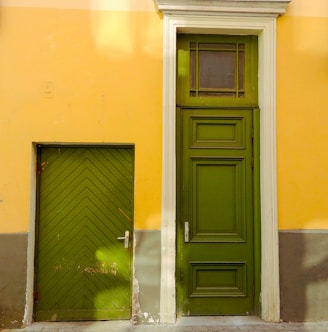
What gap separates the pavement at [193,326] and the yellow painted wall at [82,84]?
1.21 m

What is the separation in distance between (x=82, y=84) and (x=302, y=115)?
110 inches

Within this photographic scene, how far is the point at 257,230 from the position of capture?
5238 mm

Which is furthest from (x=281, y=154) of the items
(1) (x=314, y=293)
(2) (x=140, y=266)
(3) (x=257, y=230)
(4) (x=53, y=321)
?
(4) (x=53, y=321)

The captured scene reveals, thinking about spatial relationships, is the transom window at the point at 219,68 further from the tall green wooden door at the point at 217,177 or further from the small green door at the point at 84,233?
the small green door at the point at 84,233

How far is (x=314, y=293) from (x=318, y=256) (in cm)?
46

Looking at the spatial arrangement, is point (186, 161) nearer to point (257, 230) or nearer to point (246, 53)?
point (257, 230)

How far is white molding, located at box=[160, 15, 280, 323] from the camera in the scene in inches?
198

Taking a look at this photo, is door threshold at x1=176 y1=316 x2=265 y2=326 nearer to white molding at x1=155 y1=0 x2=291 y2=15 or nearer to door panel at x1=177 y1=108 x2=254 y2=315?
door panel at x1=177 y1=108 x2=254 y2=315

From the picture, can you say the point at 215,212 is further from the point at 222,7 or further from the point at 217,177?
the point at 222,7

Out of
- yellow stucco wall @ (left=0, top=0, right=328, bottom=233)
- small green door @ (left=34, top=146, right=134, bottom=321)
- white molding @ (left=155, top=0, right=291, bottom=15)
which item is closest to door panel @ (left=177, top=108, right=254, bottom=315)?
yellow stucco wall @ (left=0, top=0, right=328, bottom=233)

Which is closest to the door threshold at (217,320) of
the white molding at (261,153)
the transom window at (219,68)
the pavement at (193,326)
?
the pavement at (193,326)

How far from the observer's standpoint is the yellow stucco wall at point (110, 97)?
16.5ft

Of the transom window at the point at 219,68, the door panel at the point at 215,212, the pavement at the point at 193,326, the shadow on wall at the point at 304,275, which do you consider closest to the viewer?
the pavement at the point at 193,326

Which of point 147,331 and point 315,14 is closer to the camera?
point 147,331
